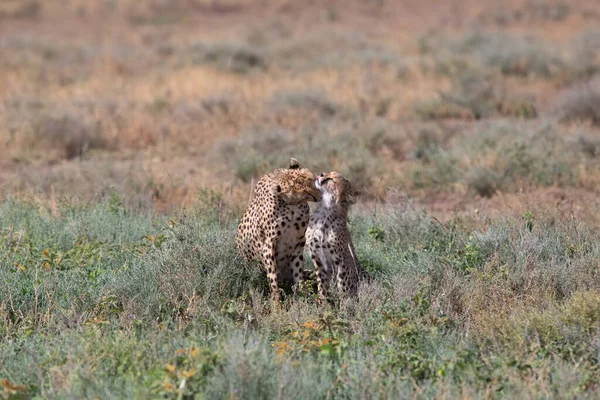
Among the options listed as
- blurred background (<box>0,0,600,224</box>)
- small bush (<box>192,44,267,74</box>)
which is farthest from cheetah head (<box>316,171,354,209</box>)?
small bush (<box>192,44,267,74</box>)

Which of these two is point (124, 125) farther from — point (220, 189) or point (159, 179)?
point (220, 189)

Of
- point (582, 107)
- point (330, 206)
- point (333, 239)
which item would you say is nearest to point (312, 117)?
point (582, 107)

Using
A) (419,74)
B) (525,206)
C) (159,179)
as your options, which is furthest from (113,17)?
(525,206)

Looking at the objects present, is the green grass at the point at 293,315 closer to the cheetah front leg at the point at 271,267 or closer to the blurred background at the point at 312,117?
the cheetah front leg at the point at 271,267

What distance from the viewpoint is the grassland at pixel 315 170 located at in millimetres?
4676

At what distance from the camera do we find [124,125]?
12719 millimetres

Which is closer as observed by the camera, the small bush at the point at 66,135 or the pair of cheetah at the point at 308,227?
the pair of cheetah at the point at 308,227

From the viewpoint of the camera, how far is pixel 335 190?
598cm

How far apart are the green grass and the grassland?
0.02m

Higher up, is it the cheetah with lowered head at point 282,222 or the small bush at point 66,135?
the cheetah with lowered head at point 282,222

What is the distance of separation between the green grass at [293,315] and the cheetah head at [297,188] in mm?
650

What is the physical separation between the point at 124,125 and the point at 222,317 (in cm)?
778

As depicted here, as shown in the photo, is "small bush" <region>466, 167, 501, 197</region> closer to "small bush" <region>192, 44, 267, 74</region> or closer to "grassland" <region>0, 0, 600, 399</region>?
"grassland" <region>0, 0, 600, 399</region>

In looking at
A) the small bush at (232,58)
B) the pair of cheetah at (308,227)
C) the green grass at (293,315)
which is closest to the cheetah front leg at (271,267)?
the pair of cheetah at (308,227)
